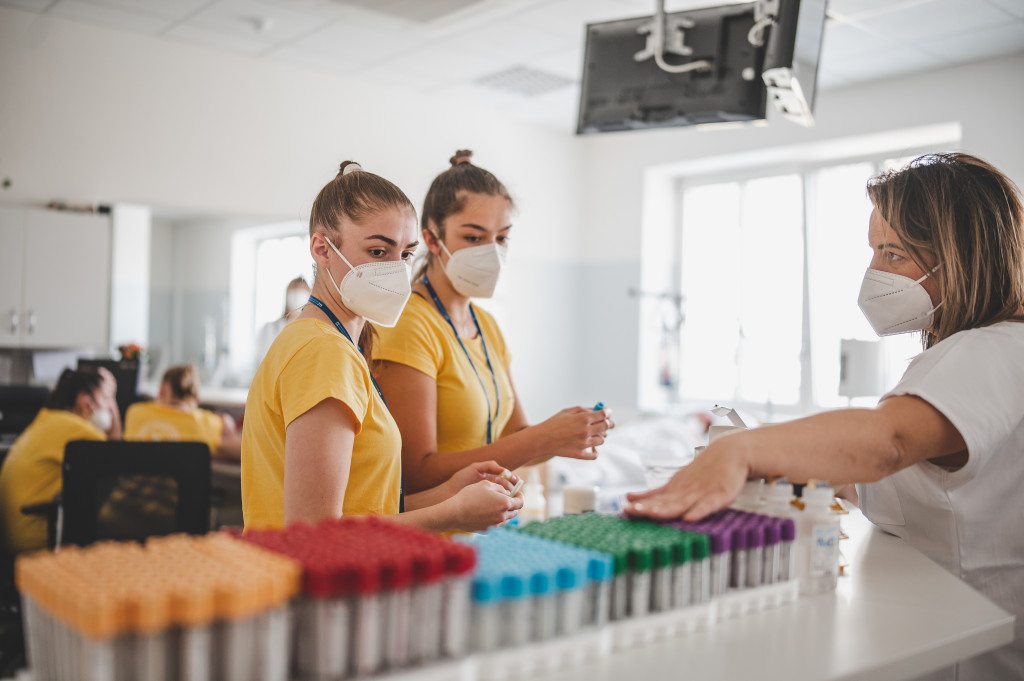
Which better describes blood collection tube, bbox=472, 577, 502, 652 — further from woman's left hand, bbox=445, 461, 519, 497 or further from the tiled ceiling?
the tiled ceiling

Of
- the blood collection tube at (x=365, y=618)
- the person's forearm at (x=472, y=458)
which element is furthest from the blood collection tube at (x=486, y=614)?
the person's forearm at (x=472, y=458)

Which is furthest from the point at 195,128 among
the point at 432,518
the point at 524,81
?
the point at 432,518

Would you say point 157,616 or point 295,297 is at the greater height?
point 295,297

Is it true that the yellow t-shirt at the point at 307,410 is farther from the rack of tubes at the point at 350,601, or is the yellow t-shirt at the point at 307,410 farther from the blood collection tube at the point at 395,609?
the blood collection tube at the point at 395,609

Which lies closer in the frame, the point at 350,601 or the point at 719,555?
the point at 350,601

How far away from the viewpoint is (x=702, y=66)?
10.2 ft

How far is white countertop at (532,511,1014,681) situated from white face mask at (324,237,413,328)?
88 cm

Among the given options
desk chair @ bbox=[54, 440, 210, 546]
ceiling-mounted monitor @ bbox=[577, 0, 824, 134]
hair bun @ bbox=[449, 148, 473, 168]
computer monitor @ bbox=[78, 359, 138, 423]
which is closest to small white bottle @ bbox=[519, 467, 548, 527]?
hair bun @ bbox=[449, 148, 473, 168]

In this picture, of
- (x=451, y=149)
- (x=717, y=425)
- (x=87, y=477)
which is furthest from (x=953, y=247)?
(x=451, y=149)

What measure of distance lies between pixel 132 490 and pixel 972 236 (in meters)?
2.58

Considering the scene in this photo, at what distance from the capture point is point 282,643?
0.76m

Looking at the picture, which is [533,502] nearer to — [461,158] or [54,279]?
[461,158]

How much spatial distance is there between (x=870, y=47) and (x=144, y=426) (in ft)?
14.2

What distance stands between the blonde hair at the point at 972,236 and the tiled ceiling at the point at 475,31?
119 inches
